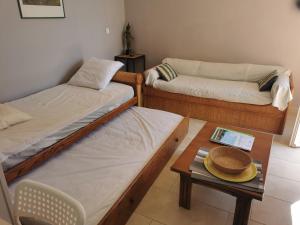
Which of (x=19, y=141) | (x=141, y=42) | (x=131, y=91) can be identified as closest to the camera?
(x=19, y=141)

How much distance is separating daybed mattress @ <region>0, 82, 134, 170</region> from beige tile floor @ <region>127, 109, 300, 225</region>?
34.8 inches

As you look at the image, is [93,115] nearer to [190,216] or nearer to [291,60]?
[190,216]

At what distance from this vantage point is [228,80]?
3350mm

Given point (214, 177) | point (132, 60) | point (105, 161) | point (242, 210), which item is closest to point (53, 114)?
point (105, 161)

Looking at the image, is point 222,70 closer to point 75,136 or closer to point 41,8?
point 75,136

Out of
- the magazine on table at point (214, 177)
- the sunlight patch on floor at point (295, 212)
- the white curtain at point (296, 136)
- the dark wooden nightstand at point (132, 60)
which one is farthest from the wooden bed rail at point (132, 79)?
the sunlight patch on floor at point (295, 212)

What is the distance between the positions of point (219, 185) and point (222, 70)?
92.6 inches

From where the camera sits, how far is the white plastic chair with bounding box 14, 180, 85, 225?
2.60 feet

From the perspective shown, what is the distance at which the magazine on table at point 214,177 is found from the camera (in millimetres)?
1360

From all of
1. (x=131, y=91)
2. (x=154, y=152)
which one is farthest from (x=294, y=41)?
(x=154, y=152)

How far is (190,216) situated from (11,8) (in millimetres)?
2620

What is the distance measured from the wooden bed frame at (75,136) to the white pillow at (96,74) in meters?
0.15

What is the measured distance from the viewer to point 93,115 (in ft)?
7.23

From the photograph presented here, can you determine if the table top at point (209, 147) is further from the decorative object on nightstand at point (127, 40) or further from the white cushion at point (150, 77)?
the decorative object on nightstand at point (127, 40)
